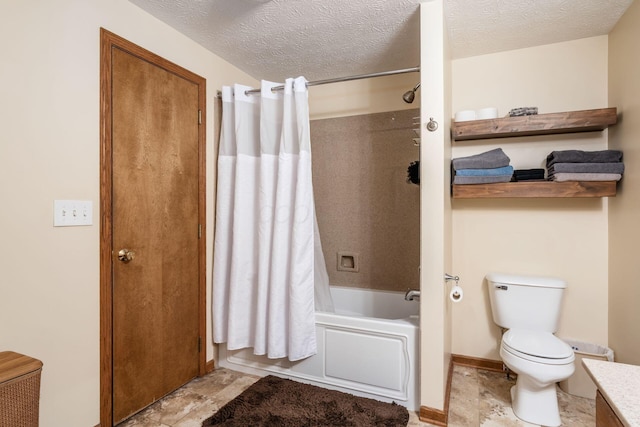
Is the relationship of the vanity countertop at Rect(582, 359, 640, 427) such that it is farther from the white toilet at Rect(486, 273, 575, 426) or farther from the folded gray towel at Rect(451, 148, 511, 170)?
the folded gray towel at Rect(451, 148, 511, 170)

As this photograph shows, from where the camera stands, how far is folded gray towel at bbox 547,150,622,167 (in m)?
1.96

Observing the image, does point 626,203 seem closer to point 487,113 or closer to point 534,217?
point 534,217

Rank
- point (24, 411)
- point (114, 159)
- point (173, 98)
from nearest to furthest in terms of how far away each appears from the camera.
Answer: point (24, 411)
point (114, 159)
point (173, 98)

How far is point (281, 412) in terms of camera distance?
6.23ft

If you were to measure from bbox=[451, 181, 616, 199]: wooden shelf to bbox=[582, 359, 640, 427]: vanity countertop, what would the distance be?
128 cm

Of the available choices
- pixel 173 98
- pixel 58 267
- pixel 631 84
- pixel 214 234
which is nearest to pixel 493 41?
pixel 631 84

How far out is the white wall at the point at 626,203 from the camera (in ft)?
5.92

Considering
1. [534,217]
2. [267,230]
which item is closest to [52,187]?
[267,230]

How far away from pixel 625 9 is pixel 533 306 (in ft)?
6.05

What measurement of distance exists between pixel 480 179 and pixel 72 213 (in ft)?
7.68

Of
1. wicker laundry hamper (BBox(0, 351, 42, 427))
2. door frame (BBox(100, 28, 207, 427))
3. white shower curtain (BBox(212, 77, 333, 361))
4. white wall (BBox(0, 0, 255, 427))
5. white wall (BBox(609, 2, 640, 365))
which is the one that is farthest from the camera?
white shower curtain (BBox(212, 77, 333, 361))

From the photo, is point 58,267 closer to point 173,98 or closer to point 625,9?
point 173,98

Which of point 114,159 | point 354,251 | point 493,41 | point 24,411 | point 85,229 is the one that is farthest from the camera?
point 354,251

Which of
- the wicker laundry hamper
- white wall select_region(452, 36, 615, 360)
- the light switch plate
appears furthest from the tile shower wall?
the wicker laundry hamper
